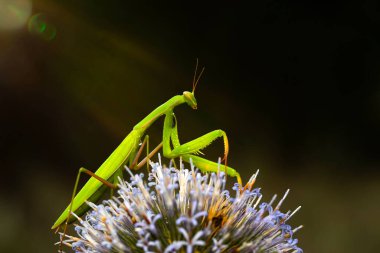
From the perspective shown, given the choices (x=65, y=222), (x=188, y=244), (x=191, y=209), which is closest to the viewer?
(x=188, y=244)

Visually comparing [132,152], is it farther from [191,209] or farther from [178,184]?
[191,209]

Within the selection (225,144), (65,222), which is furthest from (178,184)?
(65,222)

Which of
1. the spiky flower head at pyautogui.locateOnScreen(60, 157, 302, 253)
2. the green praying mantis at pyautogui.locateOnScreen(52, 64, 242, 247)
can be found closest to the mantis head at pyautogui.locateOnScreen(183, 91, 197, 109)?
the green praying mantis at pyautogui.locateOnScreen(52, 64, 242, 247)

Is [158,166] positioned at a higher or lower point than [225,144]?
lower

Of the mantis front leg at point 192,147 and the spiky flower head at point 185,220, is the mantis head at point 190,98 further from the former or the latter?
the spiky flower head at point 185,220

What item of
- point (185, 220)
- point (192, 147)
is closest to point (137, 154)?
point (192, 147)

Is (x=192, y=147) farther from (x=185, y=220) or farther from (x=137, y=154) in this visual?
(x=185, y=220)

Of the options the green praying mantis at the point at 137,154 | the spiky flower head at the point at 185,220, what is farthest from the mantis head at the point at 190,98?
the spiky flower head at the point at 185,220

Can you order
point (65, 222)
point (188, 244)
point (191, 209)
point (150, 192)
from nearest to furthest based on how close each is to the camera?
point (188, 244), point (191, 209), point (150, 192), point (65, 222)
